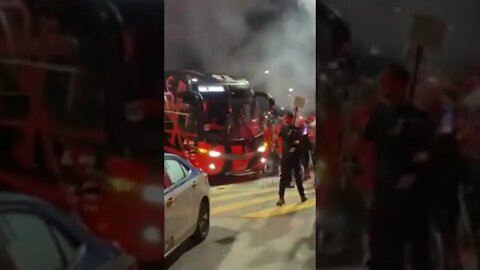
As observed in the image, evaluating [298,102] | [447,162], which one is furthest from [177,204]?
[447,162]

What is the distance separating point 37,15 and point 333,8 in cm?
92

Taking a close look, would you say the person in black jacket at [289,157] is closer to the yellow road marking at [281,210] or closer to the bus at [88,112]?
the yellow road marking at [281,210]

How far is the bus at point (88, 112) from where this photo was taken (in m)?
2.00

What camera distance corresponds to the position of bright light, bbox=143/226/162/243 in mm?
2088

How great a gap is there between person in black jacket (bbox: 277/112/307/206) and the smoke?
8 centimetres

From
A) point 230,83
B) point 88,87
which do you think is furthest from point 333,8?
point 88,87

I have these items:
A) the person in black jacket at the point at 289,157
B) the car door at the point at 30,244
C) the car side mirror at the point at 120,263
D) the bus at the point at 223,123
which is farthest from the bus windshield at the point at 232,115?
the car door at the point at 30,244

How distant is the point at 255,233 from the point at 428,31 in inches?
33.7

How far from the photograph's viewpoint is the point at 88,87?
205 centimetres

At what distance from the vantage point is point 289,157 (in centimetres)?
224

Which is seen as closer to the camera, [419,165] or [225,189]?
[419,165]

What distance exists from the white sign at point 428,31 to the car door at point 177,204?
2.84 feet

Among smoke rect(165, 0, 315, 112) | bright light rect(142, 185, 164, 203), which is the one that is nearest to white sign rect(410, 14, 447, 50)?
smoke rect(165, 0, 315, 112)

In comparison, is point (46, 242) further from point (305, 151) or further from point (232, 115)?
point (305, 151)
